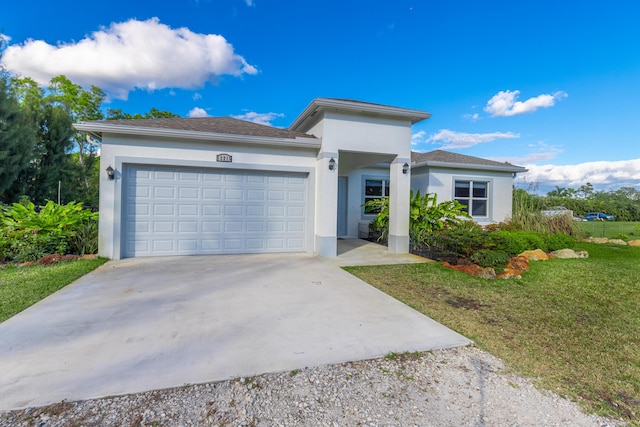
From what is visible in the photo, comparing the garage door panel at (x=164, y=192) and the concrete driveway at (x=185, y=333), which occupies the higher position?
the garage door panel at (x=164, y=192)

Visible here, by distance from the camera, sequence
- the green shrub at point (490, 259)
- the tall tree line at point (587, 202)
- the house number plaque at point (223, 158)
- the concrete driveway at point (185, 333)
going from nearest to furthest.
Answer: the concrete driveway at point (185, 333) → the green shrub at point (490, 259) → the house number plaque at point (223, 158) → the tall tree line at point (587, 202)

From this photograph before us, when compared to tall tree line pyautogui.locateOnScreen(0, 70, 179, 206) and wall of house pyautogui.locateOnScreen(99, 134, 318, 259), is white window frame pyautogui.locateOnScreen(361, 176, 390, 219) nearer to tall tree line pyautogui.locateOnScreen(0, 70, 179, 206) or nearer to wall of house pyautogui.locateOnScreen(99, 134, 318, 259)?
wall of house pyautogui.locateOnScreen(99, 134, 318, 259)

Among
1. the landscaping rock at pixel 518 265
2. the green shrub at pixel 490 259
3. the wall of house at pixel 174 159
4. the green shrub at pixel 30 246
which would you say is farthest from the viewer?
the wall of house at pixel 174 159

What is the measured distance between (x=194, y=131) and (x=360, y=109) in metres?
4.27

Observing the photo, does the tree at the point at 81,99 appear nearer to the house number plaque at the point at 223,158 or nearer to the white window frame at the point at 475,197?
the house number plaque at the point at 223,158

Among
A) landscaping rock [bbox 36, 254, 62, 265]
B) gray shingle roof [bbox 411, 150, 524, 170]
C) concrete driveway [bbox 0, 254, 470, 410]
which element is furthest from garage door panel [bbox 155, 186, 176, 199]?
gray shingle roof [bbox 411, 150, 524, 170]

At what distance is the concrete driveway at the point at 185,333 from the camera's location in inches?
94.5

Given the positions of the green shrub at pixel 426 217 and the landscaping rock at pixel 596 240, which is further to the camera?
the landscaping rock at pixel 596 240

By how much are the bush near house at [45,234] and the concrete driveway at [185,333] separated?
261cm

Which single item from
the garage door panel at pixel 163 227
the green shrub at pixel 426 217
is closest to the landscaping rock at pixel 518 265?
the green shrub at pixel 426 217

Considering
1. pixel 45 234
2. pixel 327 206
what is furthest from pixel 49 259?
pixel 327 206

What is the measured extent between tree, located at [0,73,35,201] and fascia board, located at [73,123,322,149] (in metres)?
8.59

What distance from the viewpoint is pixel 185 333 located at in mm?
3203

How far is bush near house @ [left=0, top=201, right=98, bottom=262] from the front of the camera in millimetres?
6660
